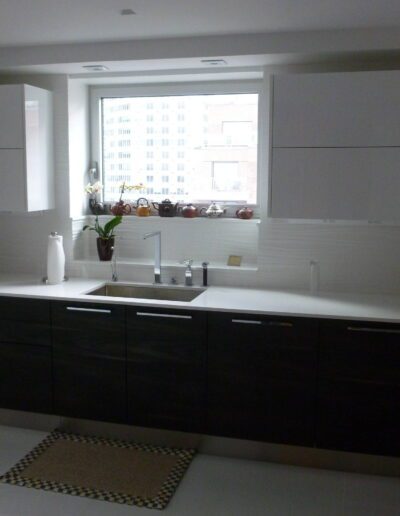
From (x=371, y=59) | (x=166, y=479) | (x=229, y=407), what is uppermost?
(x=371, y=59)

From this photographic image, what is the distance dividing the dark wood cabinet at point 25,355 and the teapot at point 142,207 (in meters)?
0.97

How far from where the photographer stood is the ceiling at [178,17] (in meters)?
2.69

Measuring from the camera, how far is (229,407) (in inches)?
127

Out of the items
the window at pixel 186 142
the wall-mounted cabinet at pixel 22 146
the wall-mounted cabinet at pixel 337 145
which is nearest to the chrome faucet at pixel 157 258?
the window at pixel 186 142

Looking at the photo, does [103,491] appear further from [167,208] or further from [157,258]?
[167,208]

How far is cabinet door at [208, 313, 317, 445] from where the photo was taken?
3.08 meters

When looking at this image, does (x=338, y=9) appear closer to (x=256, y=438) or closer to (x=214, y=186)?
(x=214, y=186)

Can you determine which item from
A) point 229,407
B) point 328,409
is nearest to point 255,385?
point 229,407

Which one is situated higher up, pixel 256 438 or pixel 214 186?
pixel 214 186

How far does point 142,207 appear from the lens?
4.02 metres

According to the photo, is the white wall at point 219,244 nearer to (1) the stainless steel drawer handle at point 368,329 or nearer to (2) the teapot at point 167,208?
(2) the teapot at point 167,208

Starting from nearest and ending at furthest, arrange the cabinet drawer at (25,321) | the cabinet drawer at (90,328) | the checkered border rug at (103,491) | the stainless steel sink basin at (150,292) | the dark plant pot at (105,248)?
1. the checkered border rug at (103,491)
2. the cabinet drawer at (90,328)
3. the cabinet drawer at (25,321)
4. the stainless steel sink basin at (150,292)
5. the dark plant pot at (105,248)

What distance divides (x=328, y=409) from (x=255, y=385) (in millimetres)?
405

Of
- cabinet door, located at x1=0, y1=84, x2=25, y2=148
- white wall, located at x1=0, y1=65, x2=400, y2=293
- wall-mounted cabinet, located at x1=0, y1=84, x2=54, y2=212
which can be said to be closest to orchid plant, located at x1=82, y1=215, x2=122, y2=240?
white wall, located at x1=0, y1=65, x2=400, y2=293
